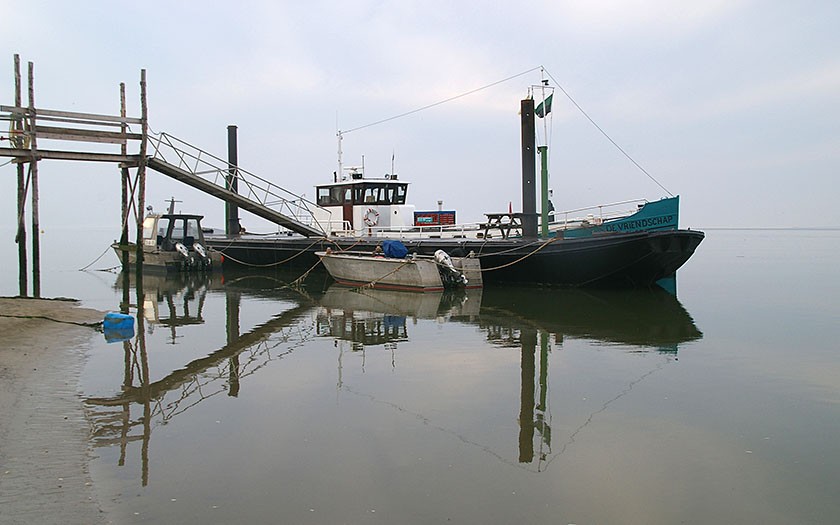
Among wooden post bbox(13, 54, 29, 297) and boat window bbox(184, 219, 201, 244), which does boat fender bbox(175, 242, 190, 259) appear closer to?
boat window bbox(184, 219, 201, 244)

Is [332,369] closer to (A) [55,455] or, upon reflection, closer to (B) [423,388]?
(B) [423,388]

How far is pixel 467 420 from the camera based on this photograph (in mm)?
6449

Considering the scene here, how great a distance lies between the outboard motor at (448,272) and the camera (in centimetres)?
1780

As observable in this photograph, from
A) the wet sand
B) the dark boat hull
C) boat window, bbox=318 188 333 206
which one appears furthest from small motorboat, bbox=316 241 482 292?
the wet sand

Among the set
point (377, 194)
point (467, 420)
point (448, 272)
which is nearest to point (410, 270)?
point (448, 272)

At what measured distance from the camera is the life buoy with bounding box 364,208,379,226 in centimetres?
2395

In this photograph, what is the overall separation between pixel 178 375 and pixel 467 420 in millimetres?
3662

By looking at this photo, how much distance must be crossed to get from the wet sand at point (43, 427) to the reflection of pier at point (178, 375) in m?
0.28

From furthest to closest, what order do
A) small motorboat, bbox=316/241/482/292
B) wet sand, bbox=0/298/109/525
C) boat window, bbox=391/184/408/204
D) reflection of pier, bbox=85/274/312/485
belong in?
1. boat window, bbox=391/184/408/204
2. small motorboat, bbox=316/241/482/292
3. reflection of pier, bbox=85/274/312/485
4. wet sand, bbox=0/298/109/525

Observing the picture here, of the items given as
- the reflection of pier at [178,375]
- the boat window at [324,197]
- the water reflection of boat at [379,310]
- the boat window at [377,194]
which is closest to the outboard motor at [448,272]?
the water reflection of boat at [379,310]

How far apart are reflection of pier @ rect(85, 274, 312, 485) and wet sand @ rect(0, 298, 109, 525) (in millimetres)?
275

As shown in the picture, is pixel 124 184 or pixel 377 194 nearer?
pixel 124 184

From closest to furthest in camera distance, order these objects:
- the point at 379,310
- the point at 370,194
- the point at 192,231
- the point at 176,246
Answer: the point at 379,310, the point at 176,246, the point at 370,194, the point at 192,231

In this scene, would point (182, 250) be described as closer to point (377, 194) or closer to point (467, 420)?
point (377, 194)
